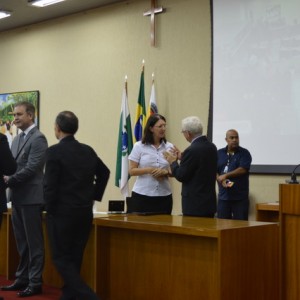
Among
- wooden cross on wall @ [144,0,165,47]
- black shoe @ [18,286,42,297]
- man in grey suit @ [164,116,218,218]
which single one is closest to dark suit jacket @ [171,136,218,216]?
man in grey suit @ [164,116,218,218]

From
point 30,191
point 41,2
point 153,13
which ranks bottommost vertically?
point 30,191

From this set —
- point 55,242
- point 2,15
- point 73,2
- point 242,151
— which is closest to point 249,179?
point 242,151

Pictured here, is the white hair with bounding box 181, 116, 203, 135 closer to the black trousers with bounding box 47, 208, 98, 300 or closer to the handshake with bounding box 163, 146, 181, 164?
the handshake with bounding box 163, 146, 181, 164

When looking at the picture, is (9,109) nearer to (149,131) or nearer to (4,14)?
(4,14)

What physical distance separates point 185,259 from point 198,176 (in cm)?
76

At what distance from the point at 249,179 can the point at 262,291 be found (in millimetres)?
2507

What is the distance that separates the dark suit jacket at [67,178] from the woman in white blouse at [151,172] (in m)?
0.87

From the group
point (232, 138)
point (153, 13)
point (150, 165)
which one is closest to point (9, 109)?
point (153, 13)

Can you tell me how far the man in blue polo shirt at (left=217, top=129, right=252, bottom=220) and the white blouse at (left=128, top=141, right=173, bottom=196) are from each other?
1109mm

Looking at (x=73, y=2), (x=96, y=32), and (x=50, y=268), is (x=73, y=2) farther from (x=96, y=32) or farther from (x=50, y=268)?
(x=50, y=268)

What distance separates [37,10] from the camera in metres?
7.66

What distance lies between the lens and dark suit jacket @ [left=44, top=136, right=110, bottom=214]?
3559mm

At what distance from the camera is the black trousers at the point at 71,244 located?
359 cm

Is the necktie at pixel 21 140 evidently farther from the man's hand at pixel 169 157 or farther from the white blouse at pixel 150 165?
the man's hand at pixel 169 157
